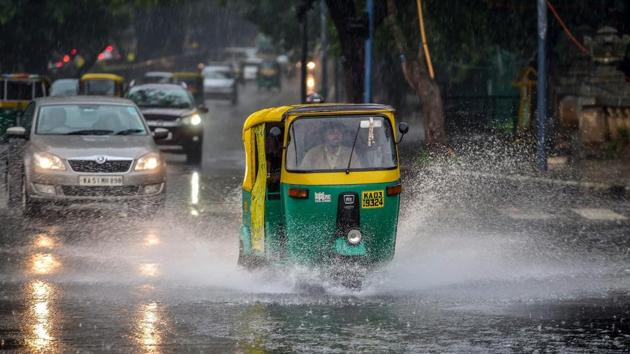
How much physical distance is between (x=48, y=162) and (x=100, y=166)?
63cm

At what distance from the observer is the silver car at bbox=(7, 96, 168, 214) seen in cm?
1684

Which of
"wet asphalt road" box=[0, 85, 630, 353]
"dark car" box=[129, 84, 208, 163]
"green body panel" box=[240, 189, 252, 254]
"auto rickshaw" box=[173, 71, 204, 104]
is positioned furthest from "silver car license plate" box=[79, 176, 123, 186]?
"auto rickshaw" box=[173, 71, 204, 104]

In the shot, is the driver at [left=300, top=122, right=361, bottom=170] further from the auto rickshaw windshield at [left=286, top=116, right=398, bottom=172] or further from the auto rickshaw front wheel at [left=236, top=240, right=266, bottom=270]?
the auto rickshaw front wheel at [left=236, top=240, right=266, bottom=270]

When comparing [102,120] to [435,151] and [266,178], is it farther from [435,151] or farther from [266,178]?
[435,151]

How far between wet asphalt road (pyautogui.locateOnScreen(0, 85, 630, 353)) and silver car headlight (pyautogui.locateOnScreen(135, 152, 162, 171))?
66 centimetres

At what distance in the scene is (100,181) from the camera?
1691cm

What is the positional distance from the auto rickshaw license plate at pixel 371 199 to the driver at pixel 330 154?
30cm

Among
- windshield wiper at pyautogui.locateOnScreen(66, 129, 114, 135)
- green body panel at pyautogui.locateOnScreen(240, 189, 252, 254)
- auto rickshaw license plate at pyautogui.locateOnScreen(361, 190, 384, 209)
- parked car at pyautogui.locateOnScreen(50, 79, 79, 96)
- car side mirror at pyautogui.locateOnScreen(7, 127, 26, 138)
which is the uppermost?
auto rickshaw license plate at pyautogui.locateOnScreen(361, 190, 384, 209)

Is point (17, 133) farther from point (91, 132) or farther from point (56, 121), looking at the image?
point (91, 132)

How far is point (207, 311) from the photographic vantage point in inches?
408

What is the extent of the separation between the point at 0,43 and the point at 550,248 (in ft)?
153

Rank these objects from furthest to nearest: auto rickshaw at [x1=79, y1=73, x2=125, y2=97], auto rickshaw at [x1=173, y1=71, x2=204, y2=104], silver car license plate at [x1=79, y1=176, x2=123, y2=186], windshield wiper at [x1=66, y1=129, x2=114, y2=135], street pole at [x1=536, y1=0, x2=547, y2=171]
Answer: auto rickshaw at [x1=173, y1=71, x2=204, y2=104], auto rickshaw at [x1=79, y1=73, x2=125, y2=97], street pole at [x1=536, y1=0, x2=547, y2=171], windshield wiper at [x1=66, y1=129, x2=114, y2=135], silver car license plate at [x1=79, y1=176, x2=123, y2=186]

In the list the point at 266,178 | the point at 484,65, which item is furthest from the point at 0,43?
the point at 266,178

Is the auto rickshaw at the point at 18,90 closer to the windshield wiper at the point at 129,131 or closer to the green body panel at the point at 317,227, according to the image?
the windshield wiper at the point at 129,131
